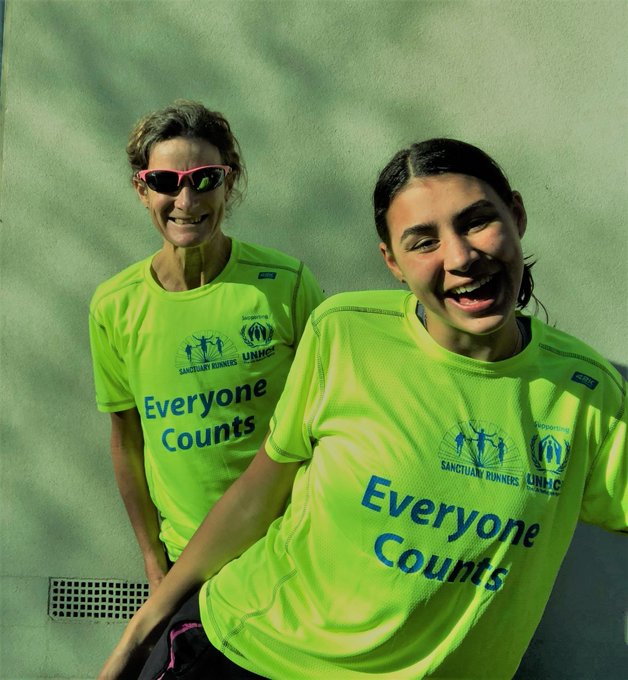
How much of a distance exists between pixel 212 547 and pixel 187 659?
0.23 meters

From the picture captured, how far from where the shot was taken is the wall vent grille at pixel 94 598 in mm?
3943

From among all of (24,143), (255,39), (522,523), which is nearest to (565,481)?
(522,523)

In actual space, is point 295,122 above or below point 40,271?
above

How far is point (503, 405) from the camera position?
1810 mm

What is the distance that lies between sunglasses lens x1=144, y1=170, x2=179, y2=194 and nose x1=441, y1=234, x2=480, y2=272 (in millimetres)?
1324

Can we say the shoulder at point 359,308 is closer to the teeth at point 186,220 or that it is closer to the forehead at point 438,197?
the forehead at point 438,197

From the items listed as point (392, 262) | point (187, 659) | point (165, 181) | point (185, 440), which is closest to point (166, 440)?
point (185, 440)

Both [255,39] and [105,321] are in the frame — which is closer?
[105,321]

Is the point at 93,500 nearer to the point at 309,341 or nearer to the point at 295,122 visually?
the point at 295,122

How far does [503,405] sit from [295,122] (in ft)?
7.37

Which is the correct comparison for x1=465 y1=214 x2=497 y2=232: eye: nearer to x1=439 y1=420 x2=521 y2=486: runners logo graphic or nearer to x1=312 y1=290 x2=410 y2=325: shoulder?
x1=312 y1=290 x2=410 y2=325: shoulder

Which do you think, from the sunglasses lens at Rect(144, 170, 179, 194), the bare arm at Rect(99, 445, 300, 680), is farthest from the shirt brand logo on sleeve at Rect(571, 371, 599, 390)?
the sunglasses lens at Rect(144, 170, 179, 194)

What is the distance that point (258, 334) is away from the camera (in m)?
2.96

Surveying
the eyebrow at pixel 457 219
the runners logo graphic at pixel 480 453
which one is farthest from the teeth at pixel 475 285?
the runners logo graphic at pixel 480 453
